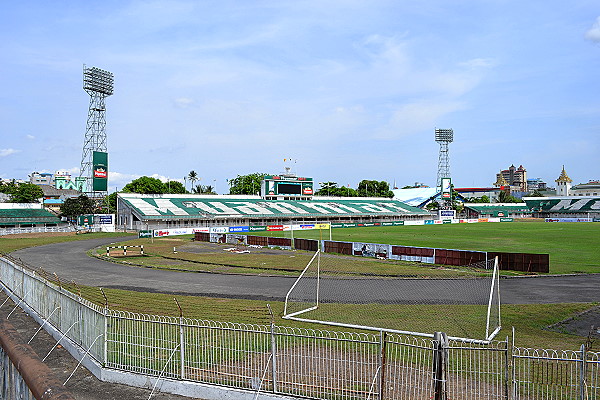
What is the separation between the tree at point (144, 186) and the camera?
132 m

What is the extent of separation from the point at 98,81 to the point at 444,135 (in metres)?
107

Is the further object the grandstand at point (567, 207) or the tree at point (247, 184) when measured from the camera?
the tree at point (247, 184)

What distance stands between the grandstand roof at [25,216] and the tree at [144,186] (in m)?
42.0

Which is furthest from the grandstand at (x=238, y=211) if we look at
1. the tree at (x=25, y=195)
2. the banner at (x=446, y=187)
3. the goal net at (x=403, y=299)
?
the goal net at (x=403, y=299)

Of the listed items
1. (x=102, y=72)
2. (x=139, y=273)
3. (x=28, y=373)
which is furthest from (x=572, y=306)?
(x=102, y=72)

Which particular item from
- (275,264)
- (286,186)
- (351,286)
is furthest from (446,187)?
(351,286)

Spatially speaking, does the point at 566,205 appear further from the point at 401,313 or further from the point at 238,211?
the point at 401,313

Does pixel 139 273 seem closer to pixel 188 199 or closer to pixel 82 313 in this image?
pixel 82 313

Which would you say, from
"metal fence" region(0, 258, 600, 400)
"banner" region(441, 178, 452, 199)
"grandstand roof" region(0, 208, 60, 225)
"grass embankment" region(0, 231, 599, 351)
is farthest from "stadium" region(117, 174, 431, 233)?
"metal fence" region(0, 258, 600, 400)

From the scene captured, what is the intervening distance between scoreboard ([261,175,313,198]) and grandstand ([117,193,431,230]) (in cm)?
194

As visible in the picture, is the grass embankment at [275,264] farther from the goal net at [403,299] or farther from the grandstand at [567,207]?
the grandstand at [567,207]

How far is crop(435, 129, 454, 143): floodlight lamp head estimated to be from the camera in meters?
154

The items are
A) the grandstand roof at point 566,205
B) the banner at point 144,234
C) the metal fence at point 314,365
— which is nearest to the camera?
the metal fence at point 314,365

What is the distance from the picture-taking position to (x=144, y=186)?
133 metres
